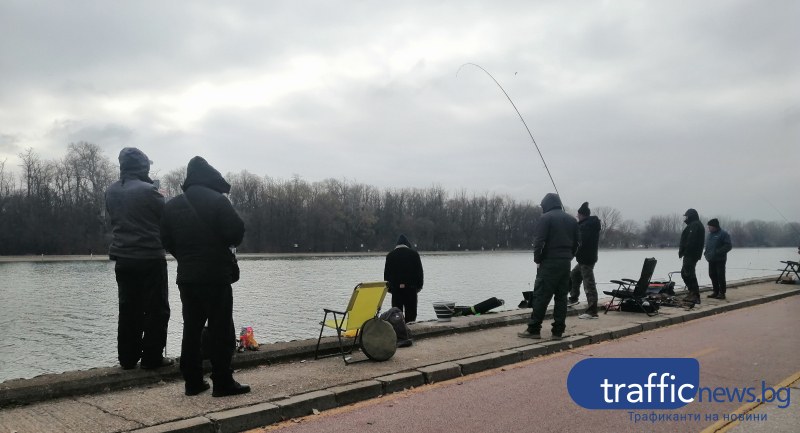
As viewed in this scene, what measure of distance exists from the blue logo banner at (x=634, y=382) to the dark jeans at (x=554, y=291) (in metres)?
1.21

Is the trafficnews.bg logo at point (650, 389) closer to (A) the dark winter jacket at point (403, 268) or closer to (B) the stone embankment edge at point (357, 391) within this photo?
(B) the stone embankment edge at point (357, 391)

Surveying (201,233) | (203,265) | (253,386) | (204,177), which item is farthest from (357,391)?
(204,177)

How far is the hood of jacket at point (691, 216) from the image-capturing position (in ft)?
47.6

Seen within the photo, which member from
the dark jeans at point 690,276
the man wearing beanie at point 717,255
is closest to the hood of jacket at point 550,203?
the dark jeans at point 690,276

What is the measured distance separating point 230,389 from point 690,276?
479 inches

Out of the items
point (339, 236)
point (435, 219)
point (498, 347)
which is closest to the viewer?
point (498, 347)

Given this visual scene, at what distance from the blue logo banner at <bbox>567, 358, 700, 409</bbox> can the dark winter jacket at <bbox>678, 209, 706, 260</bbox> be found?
7.71 meters

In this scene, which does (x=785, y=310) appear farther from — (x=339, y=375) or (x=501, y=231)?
(x=501, y=231)

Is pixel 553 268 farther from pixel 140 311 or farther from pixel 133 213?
pixel 133 213

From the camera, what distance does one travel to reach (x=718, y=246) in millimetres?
15500

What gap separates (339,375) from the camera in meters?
6.34

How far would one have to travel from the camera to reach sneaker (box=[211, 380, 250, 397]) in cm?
534

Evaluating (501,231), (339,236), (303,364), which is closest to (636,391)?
(303,364)

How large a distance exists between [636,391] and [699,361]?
210 centimetres
